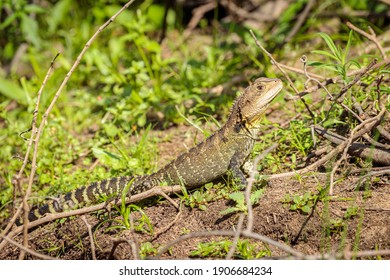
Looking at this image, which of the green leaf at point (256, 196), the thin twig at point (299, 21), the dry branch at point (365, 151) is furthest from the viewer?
the thin twig at point (299, 21)

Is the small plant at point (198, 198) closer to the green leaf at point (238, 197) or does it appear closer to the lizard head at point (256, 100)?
the green leaf at point (238, 197)

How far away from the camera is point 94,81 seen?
8.19 m

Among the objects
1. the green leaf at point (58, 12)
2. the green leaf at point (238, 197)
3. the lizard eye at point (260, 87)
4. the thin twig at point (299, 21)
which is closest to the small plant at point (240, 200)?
the green leaf at point (238, 197)

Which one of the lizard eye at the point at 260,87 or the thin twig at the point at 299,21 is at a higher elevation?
the lizard eye at the point at 260,87

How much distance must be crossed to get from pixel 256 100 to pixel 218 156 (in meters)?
0.65

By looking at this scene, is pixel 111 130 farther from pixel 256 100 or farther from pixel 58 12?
pixel 58 12

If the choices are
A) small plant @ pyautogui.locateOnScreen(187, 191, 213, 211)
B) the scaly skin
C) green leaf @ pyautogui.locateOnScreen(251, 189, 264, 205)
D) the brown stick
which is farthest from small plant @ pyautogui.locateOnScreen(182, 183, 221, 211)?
the brown stick

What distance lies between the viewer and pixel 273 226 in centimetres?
443

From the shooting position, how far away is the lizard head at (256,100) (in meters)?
5.06

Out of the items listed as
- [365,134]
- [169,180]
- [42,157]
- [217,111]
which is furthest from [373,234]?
[42,157]

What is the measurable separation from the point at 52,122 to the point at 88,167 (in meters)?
0.88

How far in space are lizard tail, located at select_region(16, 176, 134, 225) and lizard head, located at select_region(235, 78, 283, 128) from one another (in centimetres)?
130

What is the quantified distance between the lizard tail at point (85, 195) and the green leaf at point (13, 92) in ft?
8.30
